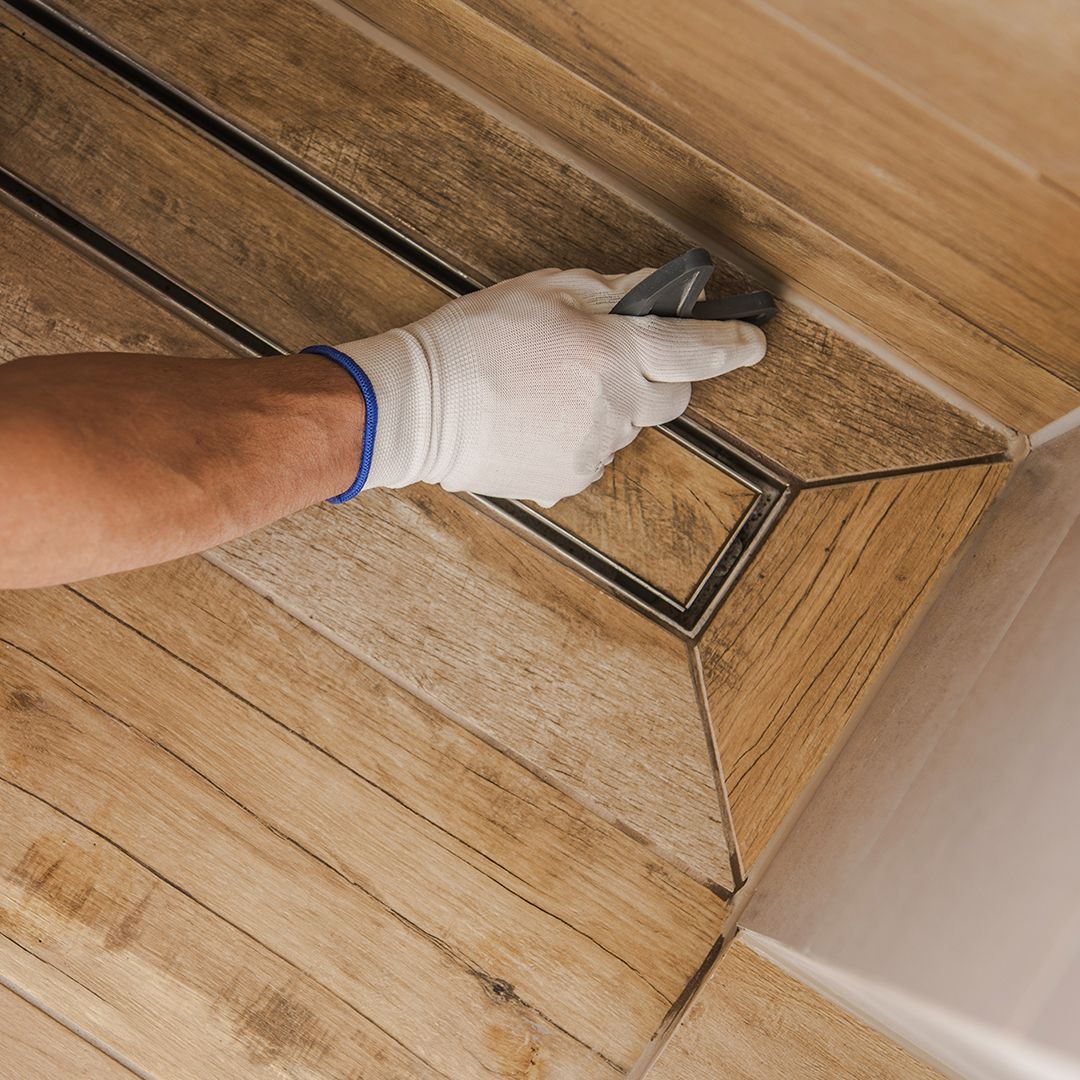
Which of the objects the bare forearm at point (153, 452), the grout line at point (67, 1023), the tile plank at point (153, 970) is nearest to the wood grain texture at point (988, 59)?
the bare forearm at point (153, 452)

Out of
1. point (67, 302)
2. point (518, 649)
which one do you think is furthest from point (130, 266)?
point (518, 649)

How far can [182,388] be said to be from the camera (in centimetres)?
63

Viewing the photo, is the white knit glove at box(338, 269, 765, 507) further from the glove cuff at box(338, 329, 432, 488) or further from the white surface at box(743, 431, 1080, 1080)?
the white surface at box(743, 431, 1080, 1080)

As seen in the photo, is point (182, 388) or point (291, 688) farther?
point (291, 688)

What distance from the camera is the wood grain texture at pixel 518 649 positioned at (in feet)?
2.69

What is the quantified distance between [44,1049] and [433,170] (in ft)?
2.90

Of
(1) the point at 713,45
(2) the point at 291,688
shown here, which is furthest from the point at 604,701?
(1) the point at 713,45

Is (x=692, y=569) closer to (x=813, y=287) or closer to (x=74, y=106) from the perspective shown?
(x=813, y=287)

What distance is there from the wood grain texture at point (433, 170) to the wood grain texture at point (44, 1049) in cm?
67

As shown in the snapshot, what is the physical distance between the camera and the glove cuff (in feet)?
2.31

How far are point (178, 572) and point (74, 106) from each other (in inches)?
17.4

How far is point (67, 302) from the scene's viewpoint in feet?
2.71

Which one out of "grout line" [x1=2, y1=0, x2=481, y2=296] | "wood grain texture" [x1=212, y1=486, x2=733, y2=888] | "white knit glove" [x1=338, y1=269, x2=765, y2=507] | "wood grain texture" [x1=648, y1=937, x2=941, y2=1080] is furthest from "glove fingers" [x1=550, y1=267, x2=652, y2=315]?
"wood grain texture" [x1=648, y1=937, x2=941, y2=1080]

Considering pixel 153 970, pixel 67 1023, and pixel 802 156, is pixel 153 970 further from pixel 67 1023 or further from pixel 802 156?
pixel 802 156
